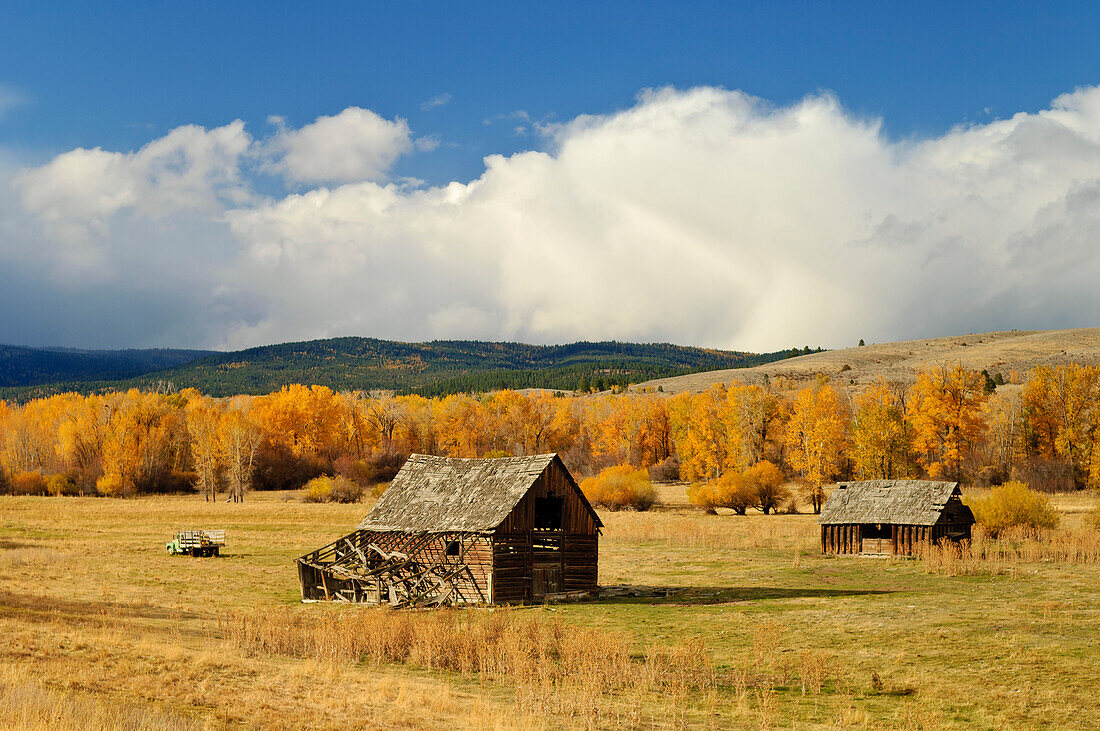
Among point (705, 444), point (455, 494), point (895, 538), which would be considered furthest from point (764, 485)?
point (455, 494)

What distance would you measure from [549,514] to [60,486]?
8387 centimetres

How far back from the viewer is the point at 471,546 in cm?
3591

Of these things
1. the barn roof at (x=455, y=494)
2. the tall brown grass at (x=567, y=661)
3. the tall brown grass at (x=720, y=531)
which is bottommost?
the tall brown grass at (x=720, y=531)

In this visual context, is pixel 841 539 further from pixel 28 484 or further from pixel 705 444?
pixel 28 484

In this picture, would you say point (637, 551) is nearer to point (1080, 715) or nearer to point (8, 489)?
point (1080, 715)

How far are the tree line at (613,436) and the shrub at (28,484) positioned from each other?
0.62 ft

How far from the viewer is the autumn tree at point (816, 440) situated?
81625 mm

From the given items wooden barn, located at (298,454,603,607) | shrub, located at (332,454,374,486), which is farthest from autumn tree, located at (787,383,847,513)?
shrub, located at (332,454,374,486)

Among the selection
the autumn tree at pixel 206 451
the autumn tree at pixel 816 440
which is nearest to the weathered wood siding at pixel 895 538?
the autumn tree at pixel 816 440

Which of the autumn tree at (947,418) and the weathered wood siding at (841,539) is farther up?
the autumn tree at (947,418)

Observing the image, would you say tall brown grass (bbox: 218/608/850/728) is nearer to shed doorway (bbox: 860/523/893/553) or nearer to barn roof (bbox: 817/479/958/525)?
barn roof (bbox: 817/479/958/525)

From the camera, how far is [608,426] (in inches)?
4961

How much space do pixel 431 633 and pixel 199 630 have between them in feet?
24.8

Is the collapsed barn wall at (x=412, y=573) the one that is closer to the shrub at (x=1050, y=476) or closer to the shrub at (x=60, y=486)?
the shrub at (x=1050, y=476)
